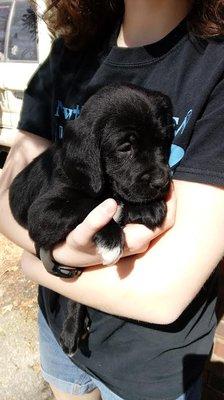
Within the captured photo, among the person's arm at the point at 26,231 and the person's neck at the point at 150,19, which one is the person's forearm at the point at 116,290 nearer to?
the person's arm at the point at 26,231

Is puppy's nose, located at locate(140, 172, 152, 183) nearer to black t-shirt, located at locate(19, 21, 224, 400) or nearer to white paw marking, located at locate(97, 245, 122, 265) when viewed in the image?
black t-shirt, located at locate(19, 21, 224, 400)

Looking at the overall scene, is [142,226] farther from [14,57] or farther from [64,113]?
[14,57]

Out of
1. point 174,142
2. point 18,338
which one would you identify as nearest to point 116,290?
point 174,142

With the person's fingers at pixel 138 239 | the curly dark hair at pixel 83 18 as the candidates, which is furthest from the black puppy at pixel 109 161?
the curly dark hair at pixel 83 18

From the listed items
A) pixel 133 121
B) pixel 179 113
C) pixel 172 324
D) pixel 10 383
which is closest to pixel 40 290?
pixel 172 324

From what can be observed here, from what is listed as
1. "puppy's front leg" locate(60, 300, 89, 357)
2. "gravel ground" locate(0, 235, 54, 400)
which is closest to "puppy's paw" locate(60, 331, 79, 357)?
"puppy's front leg" locate(60, 300, 89, 357)

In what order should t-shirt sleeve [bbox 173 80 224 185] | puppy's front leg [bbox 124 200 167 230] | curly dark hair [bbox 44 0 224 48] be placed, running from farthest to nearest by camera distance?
curly dark hair [bbox 44 0 224 48] → puppy's front leg [bbox 124 200 167 230] → t-shirt sleeve [bbox 173 80 224 185]
